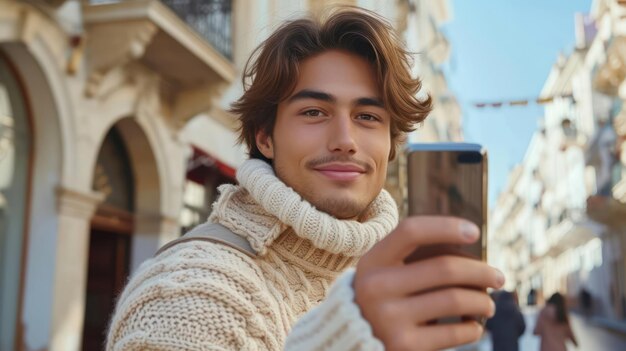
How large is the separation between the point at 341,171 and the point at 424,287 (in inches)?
27.8

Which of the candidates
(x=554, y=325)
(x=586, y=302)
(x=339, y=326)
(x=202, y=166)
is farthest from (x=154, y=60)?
(x=586, y=302)

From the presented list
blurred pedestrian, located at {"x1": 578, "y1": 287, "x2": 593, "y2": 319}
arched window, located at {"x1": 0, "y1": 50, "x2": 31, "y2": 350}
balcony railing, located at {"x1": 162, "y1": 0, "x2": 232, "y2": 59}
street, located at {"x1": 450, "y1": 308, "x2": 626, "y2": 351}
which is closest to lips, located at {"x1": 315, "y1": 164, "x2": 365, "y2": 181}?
arched window, located at {"x1": 0, "y1": 50, "x2": 31, "y2": 350}

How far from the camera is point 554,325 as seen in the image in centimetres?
A: 772

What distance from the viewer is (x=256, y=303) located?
56.7 inches

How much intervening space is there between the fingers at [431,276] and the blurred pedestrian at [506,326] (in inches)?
290

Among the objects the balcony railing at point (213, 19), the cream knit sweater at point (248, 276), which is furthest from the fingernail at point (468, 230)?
the balcony railing at point (213, 19)

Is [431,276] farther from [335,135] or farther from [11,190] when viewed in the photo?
[11,190]

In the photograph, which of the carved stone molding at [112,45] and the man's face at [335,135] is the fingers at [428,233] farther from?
the carved stone molding at [112,45]

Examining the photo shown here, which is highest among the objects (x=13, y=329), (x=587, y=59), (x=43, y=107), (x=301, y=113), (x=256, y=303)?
(x=587, y=59)

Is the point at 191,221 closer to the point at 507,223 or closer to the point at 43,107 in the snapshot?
the point at 43,107

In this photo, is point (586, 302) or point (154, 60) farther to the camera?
point (586, 302)

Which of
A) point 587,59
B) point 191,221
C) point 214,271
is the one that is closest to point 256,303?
point 214,271

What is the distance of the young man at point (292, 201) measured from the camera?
1.37 m

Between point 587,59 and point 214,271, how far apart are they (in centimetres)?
3781
